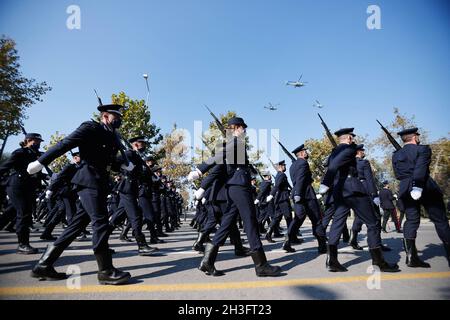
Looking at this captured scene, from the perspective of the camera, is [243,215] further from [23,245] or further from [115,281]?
[23,245]

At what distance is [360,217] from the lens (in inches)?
167

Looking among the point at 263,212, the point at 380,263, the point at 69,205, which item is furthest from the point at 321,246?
the point at 69,205

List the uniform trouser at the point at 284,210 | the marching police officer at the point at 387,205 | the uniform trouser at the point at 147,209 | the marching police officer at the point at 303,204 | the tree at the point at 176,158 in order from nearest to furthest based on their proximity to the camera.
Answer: the marching police officer at the point at 303,204 < the uniform trouser at the point at 147,209 < the uniform trouser at the point at 284,210 < the marching police officer at the point at 387,205 < the tree at the point at 176,158

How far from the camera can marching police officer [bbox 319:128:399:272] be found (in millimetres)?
4113

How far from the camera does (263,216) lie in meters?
11.1

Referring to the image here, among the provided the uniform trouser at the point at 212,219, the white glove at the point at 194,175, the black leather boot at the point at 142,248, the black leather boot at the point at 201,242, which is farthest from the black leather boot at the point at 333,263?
the black leather boot at the point at 142,248

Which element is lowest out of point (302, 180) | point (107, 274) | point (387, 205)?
point (107, 274)

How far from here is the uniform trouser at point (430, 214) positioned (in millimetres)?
4249

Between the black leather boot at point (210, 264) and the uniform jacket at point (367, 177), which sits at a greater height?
the uniform jacket at point (367, 177)

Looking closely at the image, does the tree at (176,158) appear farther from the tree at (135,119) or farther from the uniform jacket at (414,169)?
the uniform jacket at (414,169)

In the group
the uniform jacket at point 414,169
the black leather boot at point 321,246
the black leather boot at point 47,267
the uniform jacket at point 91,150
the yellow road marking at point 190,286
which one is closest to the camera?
Result: the yellow road marking at point 190,286

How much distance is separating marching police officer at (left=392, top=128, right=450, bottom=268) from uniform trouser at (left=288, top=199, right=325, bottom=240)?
5.94 ft

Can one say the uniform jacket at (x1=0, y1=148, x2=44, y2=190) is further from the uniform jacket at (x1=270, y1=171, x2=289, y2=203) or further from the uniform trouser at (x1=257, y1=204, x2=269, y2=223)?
the uniform trouser at (x1=257, y1=204, x2=269, y2=223)

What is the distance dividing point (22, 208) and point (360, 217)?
6202mm
